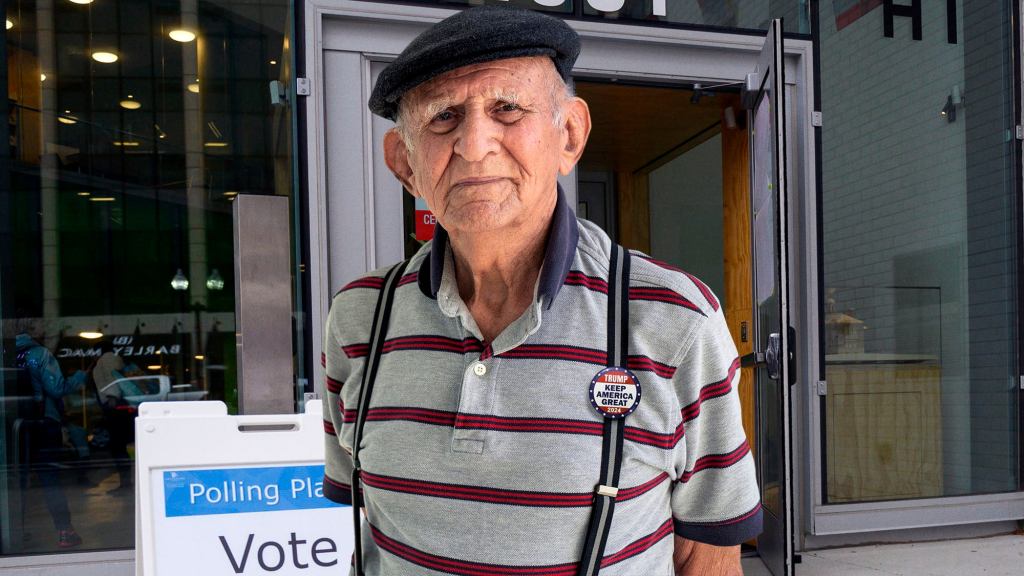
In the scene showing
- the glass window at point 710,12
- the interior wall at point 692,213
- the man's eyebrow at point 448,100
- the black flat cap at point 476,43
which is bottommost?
the man's eyebrow at point 448,100

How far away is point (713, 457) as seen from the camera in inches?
40.3

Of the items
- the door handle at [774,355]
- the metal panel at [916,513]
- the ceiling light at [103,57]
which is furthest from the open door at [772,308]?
the ceiling light at [103,57]

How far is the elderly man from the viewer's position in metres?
0.93

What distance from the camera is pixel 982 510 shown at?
14.8 feet

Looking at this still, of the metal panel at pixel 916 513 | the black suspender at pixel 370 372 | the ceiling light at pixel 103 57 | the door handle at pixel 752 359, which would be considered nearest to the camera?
the black suspender at pixel 370 372

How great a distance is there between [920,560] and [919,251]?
166 cm

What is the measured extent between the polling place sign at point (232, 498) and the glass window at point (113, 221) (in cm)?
170

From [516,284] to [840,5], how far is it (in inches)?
160

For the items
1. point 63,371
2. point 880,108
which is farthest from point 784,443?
point 63,371

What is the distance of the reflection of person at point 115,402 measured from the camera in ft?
11.9

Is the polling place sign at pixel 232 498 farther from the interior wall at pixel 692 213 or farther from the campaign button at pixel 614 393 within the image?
the interior wall at pixel 692 213

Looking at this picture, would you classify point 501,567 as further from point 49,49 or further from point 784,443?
point 49,49

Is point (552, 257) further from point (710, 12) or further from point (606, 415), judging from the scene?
point (710, 12)

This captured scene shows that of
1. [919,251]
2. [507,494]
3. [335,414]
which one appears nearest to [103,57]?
[335,414]
